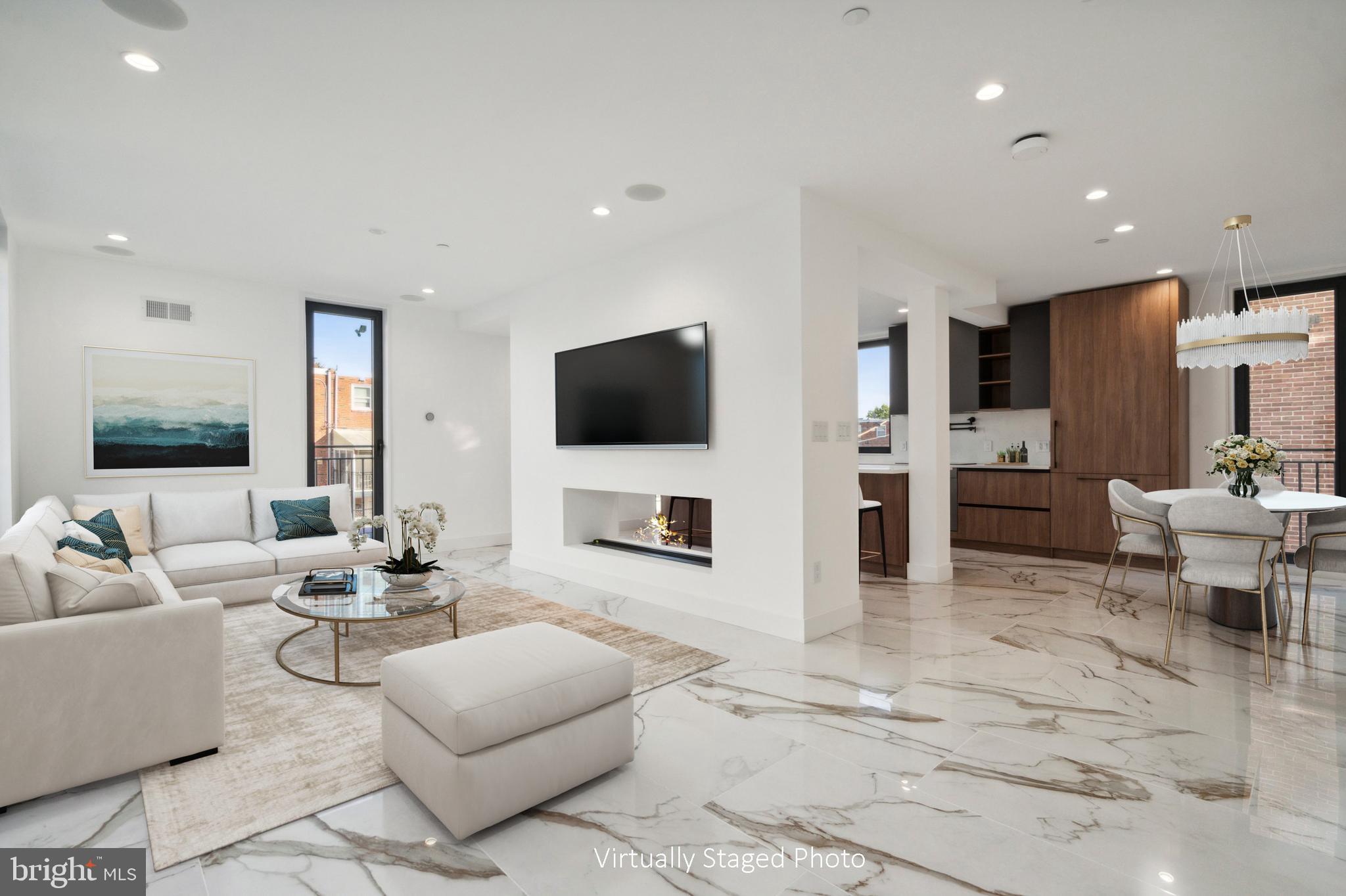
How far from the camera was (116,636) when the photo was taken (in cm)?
216

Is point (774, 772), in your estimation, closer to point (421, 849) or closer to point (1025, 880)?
point (1025, 880)

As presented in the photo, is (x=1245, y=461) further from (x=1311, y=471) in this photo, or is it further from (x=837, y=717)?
(x=837, y=717)

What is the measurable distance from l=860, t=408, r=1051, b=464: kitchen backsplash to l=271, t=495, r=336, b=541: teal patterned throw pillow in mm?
5717

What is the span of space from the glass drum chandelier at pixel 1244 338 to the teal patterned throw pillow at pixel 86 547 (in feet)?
21.1

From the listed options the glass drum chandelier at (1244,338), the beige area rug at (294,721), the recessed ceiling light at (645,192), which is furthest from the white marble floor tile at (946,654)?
the recessed ceiling light at (645,192)

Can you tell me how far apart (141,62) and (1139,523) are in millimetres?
5709

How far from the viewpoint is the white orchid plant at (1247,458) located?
370 cm

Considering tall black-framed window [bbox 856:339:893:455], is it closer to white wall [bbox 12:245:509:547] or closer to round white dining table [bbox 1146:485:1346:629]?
round white dining table [bbox 1146:485:1346:629]

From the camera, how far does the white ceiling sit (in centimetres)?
224

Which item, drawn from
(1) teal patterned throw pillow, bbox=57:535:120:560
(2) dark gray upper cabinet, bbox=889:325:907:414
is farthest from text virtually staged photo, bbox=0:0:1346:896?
(2) dark gray upper cabinet, bbox=889:325:907:414

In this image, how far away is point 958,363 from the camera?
6898mm

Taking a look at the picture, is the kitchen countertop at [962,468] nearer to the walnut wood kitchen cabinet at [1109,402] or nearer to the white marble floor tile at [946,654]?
the walnut wood kitchen cabinet at [1109,402]

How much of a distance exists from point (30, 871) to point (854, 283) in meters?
4.36

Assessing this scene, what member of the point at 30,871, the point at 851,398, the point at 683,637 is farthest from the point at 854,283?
the point at 30,871
